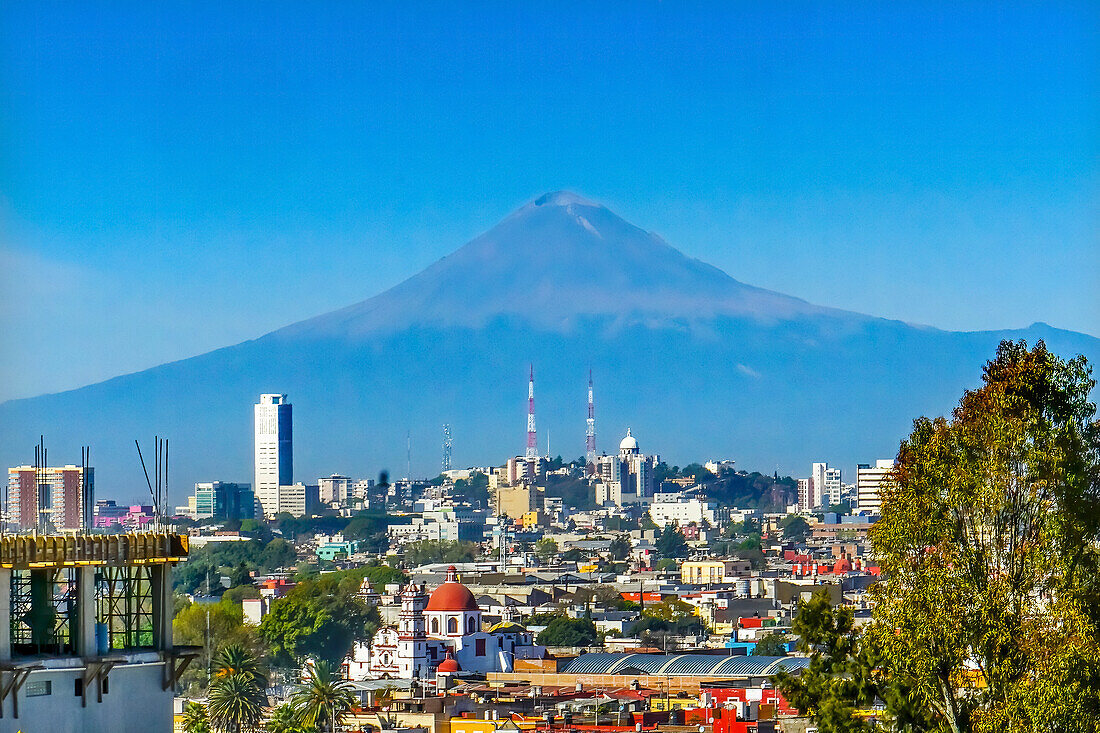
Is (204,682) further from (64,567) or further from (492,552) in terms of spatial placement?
(492,552)

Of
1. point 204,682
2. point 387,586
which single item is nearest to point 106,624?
point 204,682

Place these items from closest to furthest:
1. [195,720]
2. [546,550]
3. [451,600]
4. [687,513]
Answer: [195,720], [451,600], [546,550], [687,513]

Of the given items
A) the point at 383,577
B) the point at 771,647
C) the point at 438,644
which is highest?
the point at 383,577

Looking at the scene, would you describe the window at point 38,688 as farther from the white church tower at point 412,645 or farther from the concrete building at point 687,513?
the concrete building at point 687,513

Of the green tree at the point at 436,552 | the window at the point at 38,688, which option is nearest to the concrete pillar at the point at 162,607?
the window at the point at 38,688

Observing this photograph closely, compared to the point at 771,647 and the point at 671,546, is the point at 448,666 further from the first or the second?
the point at 671,546

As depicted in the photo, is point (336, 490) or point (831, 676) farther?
point (336, 490)

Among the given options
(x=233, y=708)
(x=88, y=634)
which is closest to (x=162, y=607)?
(x=88, y=634)
